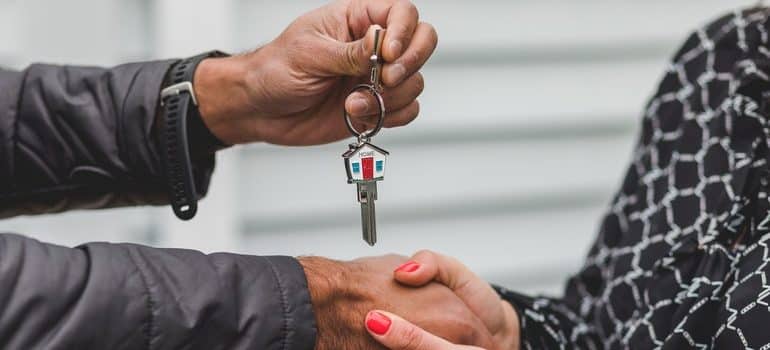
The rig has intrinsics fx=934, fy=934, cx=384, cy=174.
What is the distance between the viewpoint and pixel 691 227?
128cm

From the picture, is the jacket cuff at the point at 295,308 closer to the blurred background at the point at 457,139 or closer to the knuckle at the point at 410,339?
the knuckle at the point at 410,339

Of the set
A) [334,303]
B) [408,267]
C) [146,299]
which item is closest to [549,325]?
[408,267]

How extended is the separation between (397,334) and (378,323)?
0.03m

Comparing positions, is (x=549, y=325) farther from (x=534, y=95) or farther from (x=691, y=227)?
(x=534, y=95)

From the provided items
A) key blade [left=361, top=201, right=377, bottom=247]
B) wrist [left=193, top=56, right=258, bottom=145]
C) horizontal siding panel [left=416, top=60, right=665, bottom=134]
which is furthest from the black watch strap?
horizontal siding panel [left=416, top=60, right=665, bottom=134]

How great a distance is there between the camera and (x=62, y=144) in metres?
1.34

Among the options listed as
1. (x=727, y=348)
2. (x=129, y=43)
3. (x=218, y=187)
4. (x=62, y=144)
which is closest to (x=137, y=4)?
(x=129, y=43)

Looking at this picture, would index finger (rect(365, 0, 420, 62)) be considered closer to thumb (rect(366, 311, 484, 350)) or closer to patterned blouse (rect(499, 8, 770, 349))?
thumb (rect(366, 311, 484, 350))

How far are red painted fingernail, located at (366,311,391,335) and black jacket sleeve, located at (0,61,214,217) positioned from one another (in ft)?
1.33

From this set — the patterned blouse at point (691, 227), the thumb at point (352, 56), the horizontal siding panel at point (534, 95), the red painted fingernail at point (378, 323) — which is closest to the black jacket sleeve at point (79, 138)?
the thumb at point (352, 56)

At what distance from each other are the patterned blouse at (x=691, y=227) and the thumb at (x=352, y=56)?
16.8 inches

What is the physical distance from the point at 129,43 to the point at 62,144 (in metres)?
0.60

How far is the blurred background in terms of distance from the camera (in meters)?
1.87

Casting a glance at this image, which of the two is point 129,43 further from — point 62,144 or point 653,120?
point 653,120
